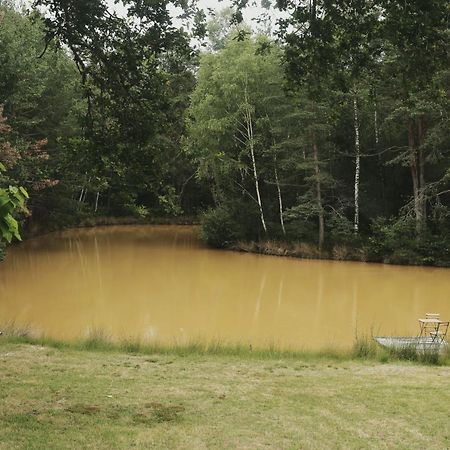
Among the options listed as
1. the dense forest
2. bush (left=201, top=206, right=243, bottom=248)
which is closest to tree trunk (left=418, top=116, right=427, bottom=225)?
the dense forest

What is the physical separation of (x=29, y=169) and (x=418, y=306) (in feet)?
46.8

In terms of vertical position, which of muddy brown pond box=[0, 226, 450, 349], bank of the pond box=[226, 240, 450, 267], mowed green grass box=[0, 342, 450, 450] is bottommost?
muddy brown pond box=[0, 226, 450, 349]

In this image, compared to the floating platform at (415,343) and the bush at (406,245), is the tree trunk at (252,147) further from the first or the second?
the floating platform at (415,343)

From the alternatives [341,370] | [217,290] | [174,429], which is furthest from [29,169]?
[174,429]

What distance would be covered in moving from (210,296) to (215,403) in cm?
1114

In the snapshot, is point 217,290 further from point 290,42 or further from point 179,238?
point 179,238

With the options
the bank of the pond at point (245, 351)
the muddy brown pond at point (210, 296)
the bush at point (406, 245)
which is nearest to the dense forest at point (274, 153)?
the bush at point (406, 245)

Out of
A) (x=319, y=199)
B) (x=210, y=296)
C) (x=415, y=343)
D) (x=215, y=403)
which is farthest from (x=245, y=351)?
(x=319, y=199)

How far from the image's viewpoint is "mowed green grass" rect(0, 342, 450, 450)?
3.93 meters

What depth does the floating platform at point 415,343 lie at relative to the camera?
335 inches

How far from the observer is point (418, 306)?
1477cm

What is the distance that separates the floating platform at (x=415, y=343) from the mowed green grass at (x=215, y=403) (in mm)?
1022

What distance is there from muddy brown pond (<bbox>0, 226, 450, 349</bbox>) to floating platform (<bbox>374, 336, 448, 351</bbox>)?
0.78 metres

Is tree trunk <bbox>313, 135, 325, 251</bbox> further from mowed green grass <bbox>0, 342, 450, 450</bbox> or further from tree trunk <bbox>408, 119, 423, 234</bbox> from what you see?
mowed green grass <bbox>0, 342, 450, 450</bbox>
